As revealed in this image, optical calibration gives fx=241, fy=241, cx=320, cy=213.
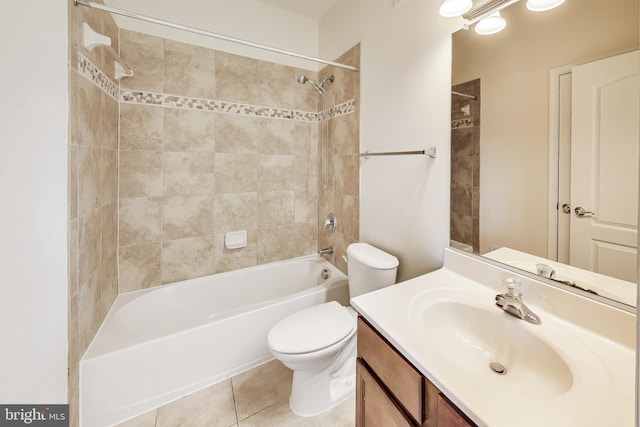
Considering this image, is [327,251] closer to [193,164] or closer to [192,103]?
[193,164]

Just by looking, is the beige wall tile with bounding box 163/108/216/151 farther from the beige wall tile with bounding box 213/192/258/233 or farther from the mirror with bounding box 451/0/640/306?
the mirror with bounding box 451/0/640/306

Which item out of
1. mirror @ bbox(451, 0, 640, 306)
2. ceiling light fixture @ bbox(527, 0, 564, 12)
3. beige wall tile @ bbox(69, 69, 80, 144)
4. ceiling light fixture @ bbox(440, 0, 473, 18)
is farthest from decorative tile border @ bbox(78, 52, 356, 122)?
ceiling light fixture @ bbox(527, 0, 564, 12)

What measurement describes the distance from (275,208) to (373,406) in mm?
1696

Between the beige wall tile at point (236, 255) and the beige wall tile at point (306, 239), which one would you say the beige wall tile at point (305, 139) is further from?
the beige wall tile at point (236, 255)

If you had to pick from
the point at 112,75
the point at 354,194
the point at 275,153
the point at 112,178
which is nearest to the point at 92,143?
the point at 112,178

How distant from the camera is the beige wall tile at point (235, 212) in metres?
2.01

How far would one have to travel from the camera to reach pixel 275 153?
2.19 meters

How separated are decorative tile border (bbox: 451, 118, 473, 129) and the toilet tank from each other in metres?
0.76

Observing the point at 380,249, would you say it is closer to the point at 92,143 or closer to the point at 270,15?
the point at 92,143

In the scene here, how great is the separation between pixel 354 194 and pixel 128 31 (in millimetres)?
1922

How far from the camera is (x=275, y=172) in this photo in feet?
7.22

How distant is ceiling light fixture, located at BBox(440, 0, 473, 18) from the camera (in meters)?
1.01

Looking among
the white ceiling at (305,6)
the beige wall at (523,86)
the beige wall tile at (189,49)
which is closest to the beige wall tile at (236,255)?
Answer: the beige wall tile at (189,49)

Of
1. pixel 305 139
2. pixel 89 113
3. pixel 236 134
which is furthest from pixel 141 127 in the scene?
pixel 305 139
